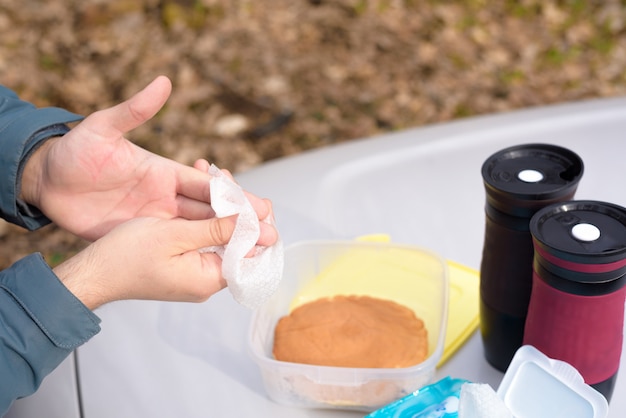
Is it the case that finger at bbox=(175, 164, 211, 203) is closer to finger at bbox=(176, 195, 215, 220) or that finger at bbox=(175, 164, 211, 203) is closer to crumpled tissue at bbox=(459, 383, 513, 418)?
finger at bbox=(176, 195, 215, 220)

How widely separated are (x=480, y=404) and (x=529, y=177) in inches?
11.7

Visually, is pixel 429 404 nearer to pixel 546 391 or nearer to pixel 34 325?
pixel 546 391

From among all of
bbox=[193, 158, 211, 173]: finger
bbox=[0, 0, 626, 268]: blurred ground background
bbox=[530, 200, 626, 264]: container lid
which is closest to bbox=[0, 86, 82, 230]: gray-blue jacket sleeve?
bbox=[193, 158, 211, 173]: finger

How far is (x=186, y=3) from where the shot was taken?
11.9 feet

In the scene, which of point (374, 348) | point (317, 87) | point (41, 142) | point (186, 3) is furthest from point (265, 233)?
point (186, 3)

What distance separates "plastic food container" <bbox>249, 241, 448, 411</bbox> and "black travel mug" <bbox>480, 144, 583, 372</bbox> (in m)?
0.08

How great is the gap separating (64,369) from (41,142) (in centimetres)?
41

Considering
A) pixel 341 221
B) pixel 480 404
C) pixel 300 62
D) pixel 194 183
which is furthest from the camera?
pixel 300 62

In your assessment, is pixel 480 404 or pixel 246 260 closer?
pixel 480 404

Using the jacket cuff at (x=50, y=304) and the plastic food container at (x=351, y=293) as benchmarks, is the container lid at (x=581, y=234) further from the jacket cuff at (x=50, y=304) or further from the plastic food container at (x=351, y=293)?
the jacket cuff at (x=50, y=304)

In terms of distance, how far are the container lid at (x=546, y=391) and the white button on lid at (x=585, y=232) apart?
0.53 feet

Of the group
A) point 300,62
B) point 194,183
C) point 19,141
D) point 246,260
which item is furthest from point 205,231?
point 300,62

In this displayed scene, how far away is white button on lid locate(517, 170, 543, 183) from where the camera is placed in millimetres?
861

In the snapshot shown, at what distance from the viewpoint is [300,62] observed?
3459 mm
